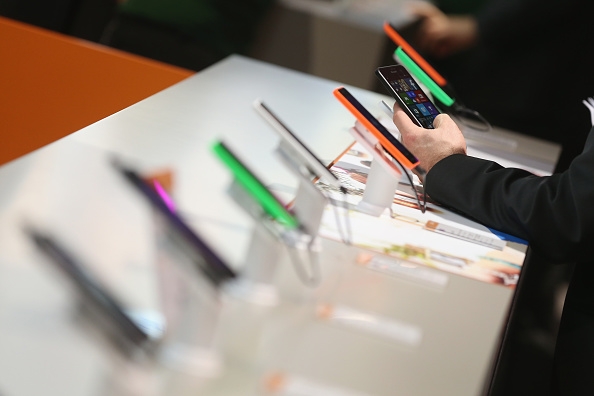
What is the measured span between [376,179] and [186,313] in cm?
71

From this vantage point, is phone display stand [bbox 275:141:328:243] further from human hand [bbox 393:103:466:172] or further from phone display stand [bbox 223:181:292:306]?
human hand [bbox 393:103:466:172]

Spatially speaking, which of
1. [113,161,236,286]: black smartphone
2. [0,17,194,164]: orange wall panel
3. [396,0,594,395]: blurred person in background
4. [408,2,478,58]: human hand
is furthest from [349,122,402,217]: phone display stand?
[408,2,478,58]: human hand

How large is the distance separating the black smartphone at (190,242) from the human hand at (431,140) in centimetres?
83

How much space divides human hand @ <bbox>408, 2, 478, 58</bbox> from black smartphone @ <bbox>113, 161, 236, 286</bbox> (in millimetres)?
3075

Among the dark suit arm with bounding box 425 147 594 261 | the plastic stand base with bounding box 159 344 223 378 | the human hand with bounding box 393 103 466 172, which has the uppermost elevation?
the human hand with bounding box 393 103 466 172

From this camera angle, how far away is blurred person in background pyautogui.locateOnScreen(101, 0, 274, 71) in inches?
161

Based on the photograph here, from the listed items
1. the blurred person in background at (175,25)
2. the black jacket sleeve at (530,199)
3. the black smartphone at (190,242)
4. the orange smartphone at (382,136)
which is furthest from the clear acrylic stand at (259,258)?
the blurred person in background at (175,25)

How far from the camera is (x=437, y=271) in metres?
1.26

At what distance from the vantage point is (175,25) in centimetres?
411

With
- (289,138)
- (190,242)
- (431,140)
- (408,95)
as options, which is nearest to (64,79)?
(408,95)

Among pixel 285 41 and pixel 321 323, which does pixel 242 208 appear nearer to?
pixel 321 323

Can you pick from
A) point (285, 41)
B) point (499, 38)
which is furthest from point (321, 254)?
point (285, 41)

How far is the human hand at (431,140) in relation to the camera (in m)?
1.58

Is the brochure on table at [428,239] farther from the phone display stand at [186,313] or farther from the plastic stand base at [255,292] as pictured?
the phone display stand at [186,313]
